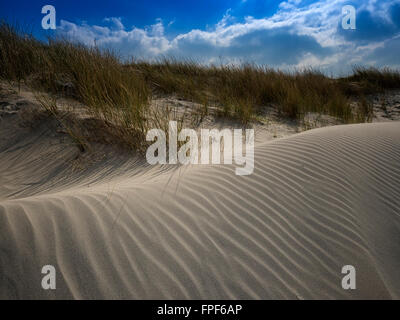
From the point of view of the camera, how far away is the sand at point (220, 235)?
1.36m

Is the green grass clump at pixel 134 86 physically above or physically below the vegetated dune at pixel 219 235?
above

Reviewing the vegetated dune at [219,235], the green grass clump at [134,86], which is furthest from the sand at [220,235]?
the green grass clump at [134,86]

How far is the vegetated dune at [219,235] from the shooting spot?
136cm

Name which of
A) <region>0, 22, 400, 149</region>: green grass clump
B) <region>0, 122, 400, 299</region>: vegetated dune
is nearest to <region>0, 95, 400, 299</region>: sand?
<region>0, 122, 400, 299</region>: vegetated dune

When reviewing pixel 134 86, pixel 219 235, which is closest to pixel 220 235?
pixel 219 235

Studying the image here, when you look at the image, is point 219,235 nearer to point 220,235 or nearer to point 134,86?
point 220,235

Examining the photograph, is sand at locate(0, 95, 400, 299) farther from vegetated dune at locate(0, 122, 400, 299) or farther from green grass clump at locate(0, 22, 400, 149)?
green grass clump at locate(0, 22, 400, 149)

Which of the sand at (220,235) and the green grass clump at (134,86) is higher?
the green grass clump at (134,86)

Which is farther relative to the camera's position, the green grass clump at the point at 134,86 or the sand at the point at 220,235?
the green grass clump at the point at 134,86

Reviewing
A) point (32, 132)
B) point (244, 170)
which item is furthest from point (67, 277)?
point (32, 132)

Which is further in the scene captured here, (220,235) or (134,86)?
(134,86)

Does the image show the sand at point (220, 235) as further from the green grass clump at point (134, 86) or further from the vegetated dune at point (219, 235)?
the green grass clump at point (134, 86)

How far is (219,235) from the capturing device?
1701 mm

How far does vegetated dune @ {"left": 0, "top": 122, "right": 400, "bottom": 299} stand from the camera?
136 cm
